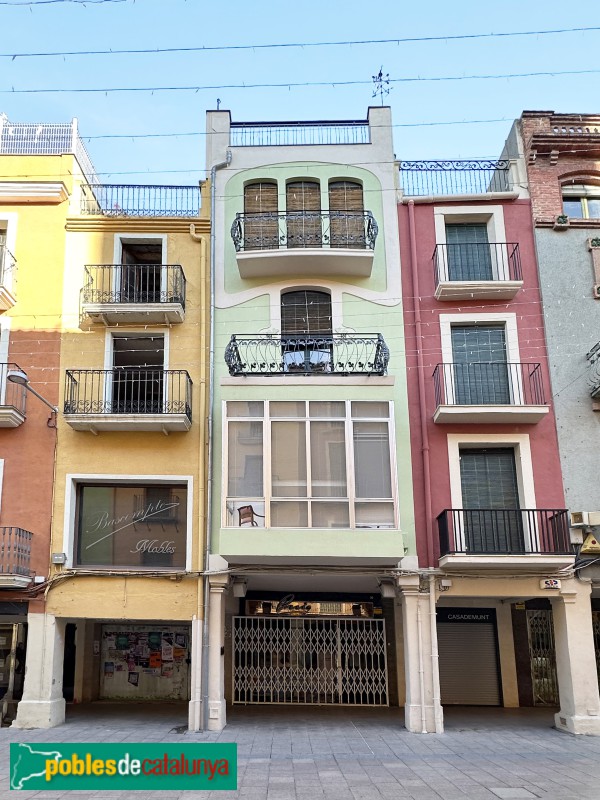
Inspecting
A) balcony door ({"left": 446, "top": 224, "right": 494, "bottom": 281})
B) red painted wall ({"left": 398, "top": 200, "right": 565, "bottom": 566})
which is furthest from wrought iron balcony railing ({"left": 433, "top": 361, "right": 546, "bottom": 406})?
balcony door ({"left": 446, "top": 224, "right": 494, "bottom": 281})

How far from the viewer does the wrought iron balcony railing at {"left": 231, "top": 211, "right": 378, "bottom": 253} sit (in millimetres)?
16891

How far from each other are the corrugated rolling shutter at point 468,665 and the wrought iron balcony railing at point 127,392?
8.74m

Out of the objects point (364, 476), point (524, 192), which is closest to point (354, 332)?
point (364, 476)

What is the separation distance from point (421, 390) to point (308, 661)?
7475 millimetres

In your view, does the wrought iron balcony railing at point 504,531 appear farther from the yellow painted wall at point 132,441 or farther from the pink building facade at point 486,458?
the yellow painted wall at point 132,441

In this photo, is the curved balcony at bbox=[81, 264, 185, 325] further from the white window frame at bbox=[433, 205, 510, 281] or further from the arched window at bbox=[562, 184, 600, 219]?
the arched window at bbox=[562, 184, 600, 219]

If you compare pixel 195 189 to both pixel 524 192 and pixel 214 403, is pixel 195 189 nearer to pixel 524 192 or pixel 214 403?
pixel 214 403

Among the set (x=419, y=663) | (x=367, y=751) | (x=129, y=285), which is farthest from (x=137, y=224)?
(x=367, y=751)

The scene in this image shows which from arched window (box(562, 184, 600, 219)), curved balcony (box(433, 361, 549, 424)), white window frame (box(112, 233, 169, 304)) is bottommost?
curved balcony (box(433, 361, 549, 424))

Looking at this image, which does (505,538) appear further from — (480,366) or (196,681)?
(196,681)

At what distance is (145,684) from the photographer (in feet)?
60.0

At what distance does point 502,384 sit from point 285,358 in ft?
16.7

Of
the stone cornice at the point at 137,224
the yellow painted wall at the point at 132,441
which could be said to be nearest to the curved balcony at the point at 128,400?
the yellow painted wall at the point at 132,441

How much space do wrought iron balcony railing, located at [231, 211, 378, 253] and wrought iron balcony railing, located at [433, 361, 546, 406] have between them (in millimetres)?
3621
